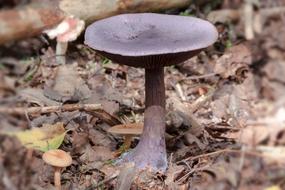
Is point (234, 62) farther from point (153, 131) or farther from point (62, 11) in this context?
point (153, 131)

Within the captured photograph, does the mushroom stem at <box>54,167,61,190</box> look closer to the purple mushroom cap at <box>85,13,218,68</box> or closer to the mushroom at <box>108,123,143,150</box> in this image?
the mushroom at <box>108,123,143,150</box>

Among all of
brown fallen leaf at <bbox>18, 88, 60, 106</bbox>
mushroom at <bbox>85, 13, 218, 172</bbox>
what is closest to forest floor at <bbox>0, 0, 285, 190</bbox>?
brown fallen leaf at <bbox>18, 88, 60, 106</bbox>

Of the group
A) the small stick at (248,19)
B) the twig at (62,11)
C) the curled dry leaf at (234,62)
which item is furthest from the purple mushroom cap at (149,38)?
the small stick at (248,19)

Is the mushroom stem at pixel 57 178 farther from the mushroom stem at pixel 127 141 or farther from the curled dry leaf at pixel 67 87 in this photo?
the curled dry leaf at pixel 67 87

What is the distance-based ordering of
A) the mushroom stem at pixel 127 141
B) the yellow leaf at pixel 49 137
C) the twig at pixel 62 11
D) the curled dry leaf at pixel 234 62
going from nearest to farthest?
the yellow leaf at pixel 49 137 → the mushroom stem at pixel 127 141 → the twig at pixel 62 11 → the curled dry leaf at pixel 234 62

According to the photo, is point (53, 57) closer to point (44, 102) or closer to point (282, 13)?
point (44, 102)

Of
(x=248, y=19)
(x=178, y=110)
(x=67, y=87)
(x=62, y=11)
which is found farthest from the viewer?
(x=248, y=19)

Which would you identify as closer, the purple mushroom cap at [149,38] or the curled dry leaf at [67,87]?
the purple mushroom cap at [149,38]

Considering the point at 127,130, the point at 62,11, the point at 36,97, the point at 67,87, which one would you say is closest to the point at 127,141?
the point at 127,130
